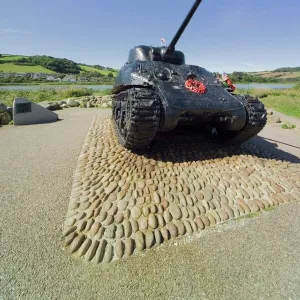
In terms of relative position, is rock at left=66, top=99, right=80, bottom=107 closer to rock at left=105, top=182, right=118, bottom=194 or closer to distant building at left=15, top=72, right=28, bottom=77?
rock at left=105, top=182, right=118, bottom=194

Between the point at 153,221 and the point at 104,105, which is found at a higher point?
the point at 153,221

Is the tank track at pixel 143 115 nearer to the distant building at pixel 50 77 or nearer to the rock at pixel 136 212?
the rock at pixel 136 212

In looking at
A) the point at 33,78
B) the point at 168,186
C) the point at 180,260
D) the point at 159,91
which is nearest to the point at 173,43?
the point at 159,91

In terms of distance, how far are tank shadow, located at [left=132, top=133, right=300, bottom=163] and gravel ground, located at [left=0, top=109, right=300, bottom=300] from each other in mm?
1766

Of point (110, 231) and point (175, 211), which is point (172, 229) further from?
point (110, 231)

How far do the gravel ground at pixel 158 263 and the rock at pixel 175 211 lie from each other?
1.28 ft

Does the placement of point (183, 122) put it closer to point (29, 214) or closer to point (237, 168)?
point (237, 168)

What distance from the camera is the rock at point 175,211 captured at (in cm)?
357

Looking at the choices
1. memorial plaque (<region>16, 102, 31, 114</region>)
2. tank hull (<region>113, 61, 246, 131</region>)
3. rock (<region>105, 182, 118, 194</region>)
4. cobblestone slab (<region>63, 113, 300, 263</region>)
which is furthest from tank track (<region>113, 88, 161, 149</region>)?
memorial plaque (<region>16, 102, 31, 114</region>)

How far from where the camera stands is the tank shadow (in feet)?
17.0

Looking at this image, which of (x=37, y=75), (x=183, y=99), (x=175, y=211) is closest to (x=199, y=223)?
(x=175, y=211)

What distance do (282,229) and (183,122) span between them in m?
2.46

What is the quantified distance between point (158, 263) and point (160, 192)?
1317 millimetres

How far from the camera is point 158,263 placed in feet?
9.25
